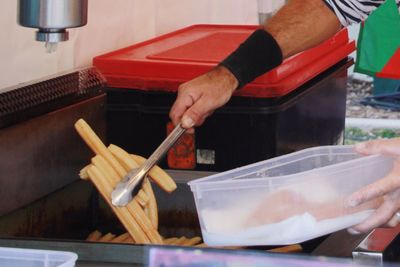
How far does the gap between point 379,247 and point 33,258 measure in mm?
546

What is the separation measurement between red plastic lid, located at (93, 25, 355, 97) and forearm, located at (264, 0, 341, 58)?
12cm

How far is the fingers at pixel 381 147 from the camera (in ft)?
4.59

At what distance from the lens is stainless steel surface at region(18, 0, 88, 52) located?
1302mm

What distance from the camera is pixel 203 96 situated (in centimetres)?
187

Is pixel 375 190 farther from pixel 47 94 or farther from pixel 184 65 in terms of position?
pixel 184 65

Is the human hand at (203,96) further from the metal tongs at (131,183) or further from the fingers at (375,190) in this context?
the fingers at (375,190)


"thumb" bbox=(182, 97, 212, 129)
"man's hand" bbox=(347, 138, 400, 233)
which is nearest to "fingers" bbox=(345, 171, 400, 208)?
"man's hand" bbox=(347, 138, 400, 233)

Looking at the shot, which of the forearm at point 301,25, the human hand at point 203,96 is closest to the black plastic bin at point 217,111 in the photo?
the forearm at point 301,25

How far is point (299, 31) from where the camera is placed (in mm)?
2135

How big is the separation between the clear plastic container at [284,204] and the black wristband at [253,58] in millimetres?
515

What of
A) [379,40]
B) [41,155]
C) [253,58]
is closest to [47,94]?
[41,155]

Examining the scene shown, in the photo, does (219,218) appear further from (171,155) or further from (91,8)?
(91,8)

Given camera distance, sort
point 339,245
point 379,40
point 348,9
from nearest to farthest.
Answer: point 339,245 → point 348,9 → point 379,40

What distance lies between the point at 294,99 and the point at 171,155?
0.34 m
